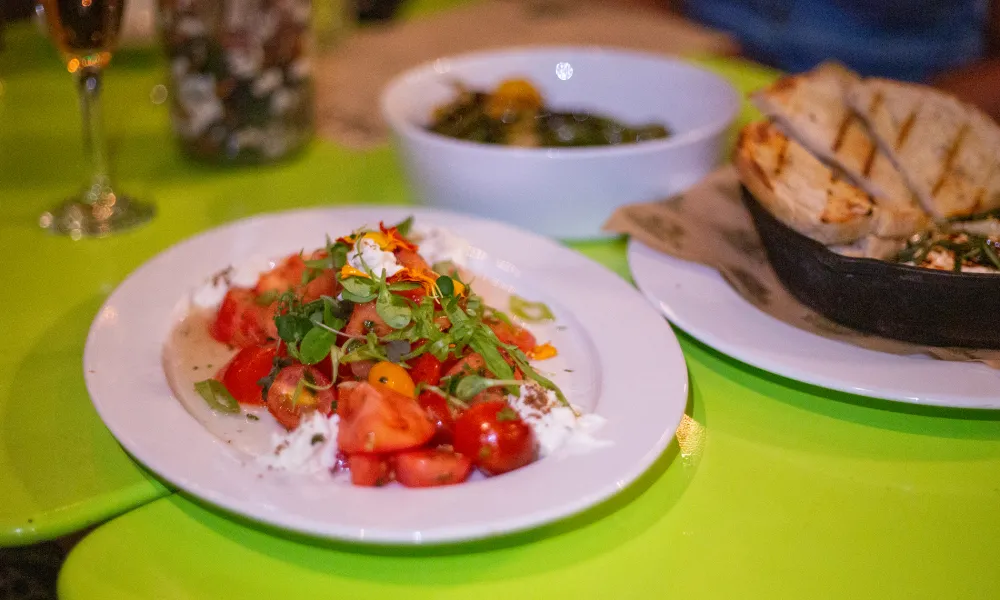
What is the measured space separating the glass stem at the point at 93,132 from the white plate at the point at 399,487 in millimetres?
456

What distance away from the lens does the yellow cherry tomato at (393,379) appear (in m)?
1.10

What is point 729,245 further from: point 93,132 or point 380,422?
point 93,132

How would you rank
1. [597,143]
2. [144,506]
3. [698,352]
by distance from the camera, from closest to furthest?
[144,506]
[698,352]
[597,143]

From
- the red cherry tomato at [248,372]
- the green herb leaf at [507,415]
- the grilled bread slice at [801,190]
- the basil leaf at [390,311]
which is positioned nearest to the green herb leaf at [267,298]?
the red cherry tomato at [248,372]

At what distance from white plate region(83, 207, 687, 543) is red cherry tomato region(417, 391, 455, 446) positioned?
0.12 metres

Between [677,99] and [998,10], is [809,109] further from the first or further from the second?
[998,10]

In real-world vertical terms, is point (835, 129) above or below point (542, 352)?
above

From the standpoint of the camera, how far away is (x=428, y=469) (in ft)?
3.24

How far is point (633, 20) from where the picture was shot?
10.7ft

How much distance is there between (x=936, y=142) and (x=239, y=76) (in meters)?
1.46

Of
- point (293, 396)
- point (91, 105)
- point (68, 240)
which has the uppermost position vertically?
point (91, 105)

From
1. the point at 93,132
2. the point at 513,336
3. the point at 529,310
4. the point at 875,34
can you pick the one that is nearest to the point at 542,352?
the point at 513,336

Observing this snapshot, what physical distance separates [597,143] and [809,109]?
49 centimetres

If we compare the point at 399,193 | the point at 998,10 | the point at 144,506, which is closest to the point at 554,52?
the point at 399,193
